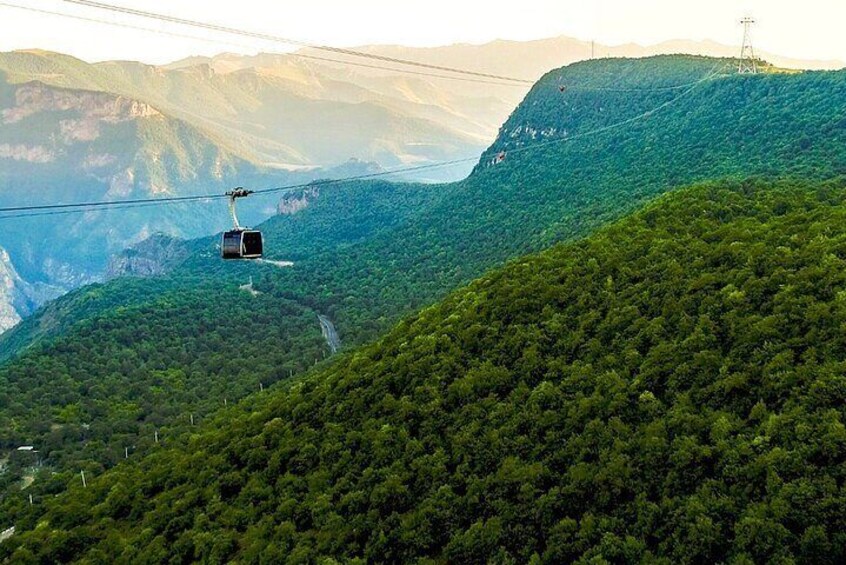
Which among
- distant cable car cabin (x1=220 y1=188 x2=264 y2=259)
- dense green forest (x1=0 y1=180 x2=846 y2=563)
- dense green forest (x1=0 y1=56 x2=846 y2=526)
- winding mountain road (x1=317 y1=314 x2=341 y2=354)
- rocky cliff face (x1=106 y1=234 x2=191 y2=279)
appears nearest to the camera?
dense green forest (x1=0 y1=180 x2=846 y2=563)

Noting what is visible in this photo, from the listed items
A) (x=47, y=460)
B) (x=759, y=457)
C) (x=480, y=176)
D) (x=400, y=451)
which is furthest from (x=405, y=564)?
(x=480, y=176)

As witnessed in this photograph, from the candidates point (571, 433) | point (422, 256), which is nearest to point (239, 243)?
point (571, 433)

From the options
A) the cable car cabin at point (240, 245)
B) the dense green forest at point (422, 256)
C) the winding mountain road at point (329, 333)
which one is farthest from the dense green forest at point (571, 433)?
the winding mountain road at point (329, 333)

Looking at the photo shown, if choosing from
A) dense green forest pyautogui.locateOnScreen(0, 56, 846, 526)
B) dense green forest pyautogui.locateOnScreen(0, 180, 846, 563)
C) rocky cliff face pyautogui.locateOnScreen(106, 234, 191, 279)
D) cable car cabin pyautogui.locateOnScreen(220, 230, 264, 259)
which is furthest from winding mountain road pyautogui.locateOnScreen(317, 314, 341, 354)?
rocky cliff face pyautogui.locateOnScreen(106, 234, 191, 279)

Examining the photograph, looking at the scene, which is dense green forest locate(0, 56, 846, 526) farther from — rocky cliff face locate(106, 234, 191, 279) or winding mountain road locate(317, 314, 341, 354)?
rocky cliff face locate(106, 234, 191, 279)

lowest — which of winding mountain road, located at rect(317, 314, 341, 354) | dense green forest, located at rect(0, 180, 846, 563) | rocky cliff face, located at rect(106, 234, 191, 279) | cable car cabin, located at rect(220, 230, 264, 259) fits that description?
rocky cliff face, located at rect(106, 234, 191, 279)

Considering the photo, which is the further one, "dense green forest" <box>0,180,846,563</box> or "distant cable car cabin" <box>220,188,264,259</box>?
"distant cable car cabin" <box>220,188,264,259</box>

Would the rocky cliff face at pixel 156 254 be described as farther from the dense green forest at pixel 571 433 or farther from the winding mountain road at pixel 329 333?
the dense green forest at pixel 571 433
